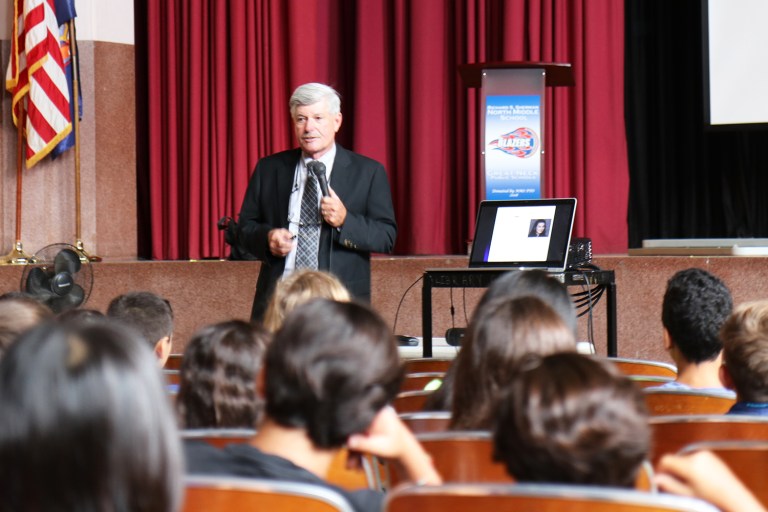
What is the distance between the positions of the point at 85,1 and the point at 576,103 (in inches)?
132

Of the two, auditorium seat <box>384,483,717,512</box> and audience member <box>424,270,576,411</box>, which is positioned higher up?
audience member <box>424,270,576,411</box>

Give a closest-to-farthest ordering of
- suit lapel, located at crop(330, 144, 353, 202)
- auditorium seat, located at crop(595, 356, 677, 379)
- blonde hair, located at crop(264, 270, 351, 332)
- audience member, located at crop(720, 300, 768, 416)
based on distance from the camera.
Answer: audience member, located at crop(720, 300, 768, 416), blonde hair, located at crop(264, 270, 351, 332), auditorium seat, located at crop(595, 356, 677, 379), suit lapel, located at crop(330, 144, 353, 202)

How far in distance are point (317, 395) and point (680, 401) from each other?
1232 mm

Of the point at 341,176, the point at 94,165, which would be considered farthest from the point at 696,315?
the point at 94,165

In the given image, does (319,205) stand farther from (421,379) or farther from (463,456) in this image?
(463,456)

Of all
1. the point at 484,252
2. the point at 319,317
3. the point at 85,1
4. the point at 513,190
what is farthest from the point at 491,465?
the point at 85,1

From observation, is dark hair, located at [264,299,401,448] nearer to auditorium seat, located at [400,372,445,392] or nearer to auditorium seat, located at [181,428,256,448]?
auditorium seat, located at [181,428,256,448]

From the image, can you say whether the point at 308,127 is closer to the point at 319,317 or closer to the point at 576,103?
the point at 319,317

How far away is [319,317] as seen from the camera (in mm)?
1553

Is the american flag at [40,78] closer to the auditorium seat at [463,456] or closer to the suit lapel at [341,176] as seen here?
the suit lapel at [341,176]

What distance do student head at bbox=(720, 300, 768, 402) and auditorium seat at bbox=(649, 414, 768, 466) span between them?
0.36 metres

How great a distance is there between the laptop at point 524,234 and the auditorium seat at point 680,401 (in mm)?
2034

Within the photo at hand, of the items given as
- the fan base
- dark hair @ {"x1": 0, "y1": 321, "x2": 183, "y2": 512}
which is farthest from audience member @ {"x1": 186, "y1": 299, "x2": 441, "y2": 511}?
the fan base

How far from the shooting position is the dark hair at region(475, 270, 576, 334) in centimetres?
258
